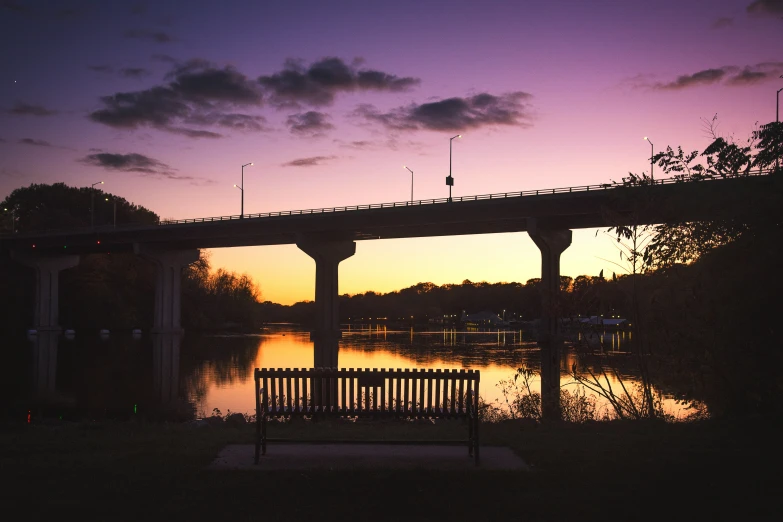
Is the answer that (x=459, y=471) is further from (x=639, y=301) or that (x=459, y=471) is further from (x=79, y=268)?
(x=79, y=268)

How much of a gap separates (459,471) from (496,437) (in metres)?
2.96

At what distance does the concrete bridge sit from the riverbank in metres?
21.9

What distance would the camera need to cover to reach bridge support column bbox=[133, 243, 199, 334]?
94.8 m

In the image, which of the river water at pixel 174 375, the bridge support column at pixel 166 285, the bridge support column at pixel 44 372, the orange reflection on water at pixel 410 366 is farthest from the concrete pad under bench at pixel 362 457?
the bridge support column at pixel 166 285

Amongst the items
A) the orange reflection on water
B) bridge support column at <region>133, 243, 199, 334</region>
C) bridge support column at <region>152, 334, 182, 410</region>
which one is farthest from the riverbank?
bridge support column at <region>133, 243, 199, 334</region>

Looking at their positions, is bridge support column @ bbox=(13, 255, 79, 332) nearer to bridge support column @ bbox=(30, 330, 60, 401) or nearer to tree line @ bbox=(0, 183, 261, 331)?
tree line @ bbox=(0, 183, 261, 331)

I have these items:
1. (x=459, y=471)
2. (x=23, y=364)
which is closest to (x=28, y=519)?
(x=459, y=471)

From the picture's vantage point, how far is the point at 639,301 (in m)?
17.5

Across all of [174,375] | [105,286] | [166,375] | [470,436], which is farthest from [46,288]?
[470,436]

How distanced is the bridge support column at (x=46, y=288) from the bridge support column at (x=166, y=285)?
1427 cm

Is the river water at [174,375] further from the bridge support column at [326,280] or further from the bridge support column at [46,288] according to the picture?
the bridge support column at [46,288]

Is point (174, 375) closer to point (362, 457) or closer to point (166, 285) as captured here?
point (362, 457)

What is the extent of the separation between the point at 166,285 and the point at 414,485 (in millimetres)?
92553

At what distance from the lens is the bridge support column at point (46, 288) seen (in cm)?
9781
